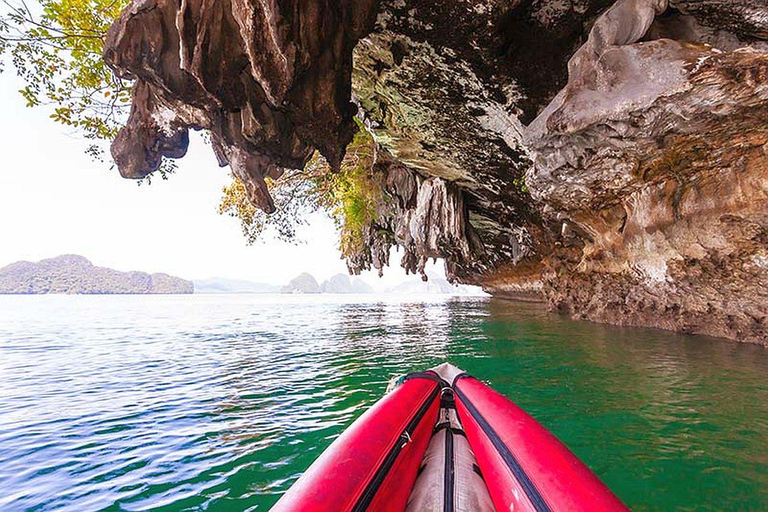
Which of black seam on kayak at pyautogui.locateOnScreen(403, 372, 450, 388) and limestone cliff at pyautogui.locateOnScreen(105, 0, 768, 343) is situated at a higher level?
limestone cliff at pyautogui.locateOnScreen(105, 0, 768, 343)

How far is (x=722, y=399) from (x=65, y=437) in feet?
27.8

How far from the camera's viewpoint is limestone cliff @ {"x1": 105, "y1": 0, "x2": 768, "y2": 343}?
5457 mm

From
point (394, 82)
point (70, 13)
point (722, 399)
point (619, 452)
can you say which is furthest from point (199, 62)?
point (722, 399)

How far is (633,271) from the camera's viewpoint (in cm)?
1012

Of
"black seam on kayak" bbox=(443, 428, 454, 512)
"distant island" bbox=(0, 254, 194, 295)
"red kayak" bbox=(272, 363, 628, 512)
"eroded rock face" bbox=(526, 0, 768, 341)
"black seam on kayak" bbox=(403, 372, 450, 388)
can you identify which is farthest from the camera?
"distant island" bbox=(0, 254, 194, 295)

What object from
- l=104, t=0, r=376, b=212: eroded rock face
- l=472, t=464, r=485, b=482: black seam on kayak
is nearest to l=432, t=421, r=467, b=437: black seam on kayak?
l=472, t=464, r=485, b=482: black seam on kayak

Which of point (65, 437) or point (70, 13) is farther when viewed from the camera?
point (70, 13)

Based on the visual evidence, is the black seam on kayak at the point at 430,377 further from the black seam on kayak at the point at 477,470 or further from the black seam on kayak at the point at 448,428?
the black seam on kayak at the point at 477,470

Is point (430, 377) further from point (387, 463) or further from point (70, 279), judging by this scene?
point (70, 279)

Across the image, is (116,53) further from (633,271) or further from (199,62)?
(633,271)

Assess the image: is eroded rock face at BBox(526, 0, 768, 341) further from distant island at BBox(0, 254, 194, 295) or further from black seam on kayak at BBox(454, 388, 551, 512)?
distant island at BBox(0, 254, 194, 295)

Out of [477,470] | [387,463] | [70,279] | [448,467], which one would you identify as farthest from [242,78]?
[70,279]

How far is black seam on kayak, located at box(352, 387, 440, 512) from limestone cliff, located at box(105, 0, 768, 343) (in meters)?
5.52

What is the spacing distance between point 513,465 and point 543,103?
8.60m
